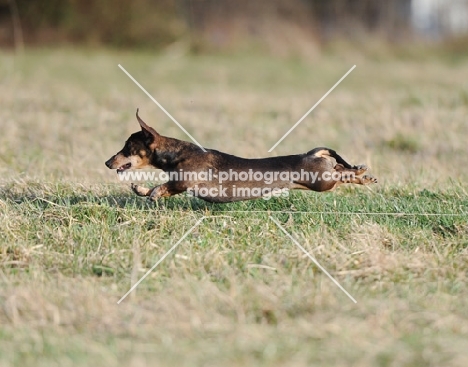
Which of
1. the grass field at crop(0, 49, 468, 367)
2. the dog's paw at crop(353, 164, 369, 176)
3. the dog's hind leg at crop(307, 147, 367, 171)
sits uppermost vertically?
the dog's hind leg at crop(307, 147, 367, 171)

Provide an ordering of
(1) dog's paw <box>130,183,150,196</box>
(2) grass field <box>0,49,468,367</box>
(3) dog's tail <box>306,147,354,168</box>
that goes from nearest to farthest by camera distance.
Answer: (2) grass field <box>0,49,468,367</box>, (1) dog's paw <box>130,183,150,196</box>, (3) dog's tail <box>306,147,354,168</box>

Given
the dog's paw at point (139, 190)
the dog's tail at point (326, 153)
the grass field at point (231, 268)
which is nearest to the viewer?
the grass field at point (231, 268)

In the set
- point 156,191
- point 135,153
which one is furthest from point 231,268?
point 135,153

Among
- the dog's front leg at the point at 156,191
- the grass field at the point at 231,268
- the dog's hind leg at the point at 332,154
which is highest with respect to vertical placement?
the dog's hind leg at the point at 332,154

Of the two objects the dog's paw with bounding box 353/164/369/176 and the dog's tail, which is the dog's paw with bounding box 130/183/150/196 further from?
the dog's paw with bounding box 353/164/369/176

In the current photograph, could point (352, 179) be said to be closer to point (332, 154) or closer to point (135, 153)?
point (332, 154)

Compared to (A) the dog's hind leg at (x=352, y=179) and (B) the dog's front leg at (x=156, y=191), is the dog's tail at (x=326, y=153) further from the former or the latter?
(B) the dog's front leg at (x=156, y=191)

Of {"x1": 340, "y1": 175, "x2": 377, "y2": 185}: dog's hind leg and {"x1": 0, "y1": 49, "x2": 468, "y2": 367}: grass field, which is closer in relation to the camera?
{"x1": 0, "y1": 49, "x2": 468, "y2": 367}: grass field

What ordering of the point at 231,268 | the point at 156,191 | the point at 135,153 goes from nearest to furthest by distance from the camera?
the point at 231,268, the point at 156,191, the point at 135,153

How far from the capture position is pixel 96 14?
20.9 m

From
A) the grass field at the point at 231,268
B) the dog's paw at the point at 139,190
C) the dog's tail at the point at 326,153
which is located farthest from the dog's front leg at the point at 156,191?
the dog's tail at the point at 326,153

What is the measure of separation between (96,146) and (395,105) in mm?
4902

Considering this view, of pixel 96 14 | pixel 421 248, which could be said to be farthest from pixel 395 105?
pixel 96 14

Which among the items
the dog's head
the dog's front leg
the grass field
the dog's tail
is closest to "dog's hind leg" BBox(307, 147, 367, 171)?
the dog's tail
